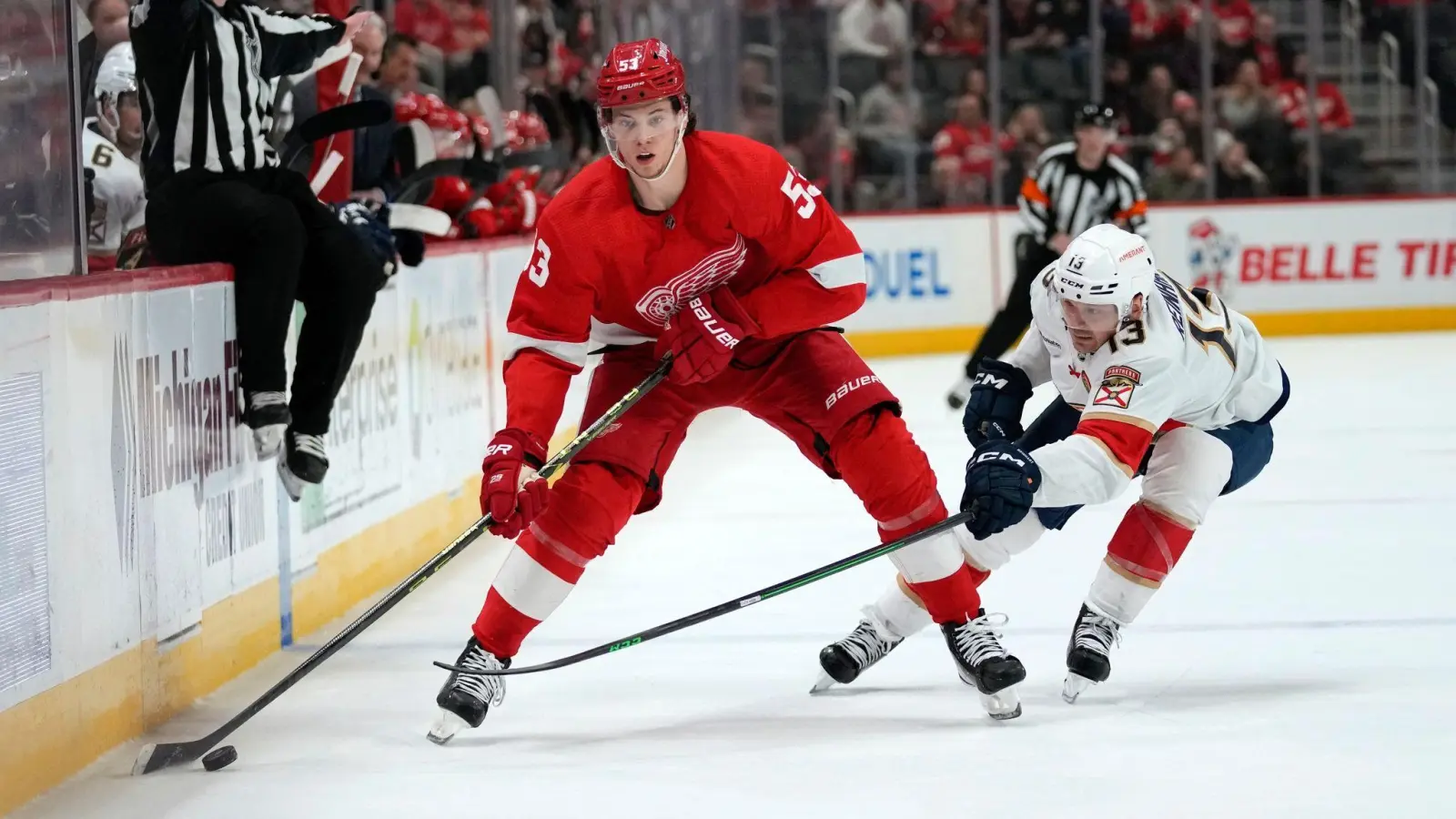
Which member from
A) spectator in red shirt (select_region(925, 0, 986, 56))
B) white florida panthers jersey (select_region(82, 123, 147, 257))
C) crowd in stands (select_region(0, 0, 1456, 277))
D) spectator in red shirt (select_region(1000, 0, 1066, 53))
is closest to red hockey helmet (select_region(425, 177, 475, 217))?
white florida panthers jersey (select_region(82, 123, 147, 257))

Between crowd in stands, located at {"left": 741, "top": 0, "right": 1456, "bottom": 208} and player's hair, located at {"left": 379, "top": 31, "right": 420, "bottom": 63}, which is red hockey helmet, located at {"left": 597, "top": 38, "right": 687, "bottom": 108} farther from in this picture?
crowd in stands, located at {"left": 741, "top": 0, "right": 1456, "bottom": 208}

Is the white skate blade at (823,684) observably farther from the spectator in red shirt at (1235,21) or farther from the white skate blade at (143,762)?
the spectator in red shirt at (1235,21)

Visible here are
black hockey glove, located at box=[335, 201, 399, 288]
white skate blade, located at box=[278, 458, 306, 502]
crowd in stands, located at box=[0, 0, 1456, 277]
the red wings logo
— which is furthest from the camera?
crowd in stands, located at box=[0, 0, 1456, 277]

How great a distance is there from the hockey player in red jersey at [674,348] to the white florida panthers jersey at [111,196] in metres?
1.49

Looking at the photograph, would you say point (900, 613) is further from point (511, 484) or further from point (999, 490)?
point (511, 484)

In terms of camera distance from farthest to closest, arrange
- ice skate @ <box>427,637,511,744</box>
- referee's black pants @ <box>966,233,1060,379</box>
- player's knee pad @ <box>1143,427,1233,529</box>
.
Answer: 1. referee's black pants @ <box>966,233,1060,379</box>
2. player's knee pad @ <box>1143,427,1233,529</box>
3. ice skate @ <box>427,637,511,744</box>

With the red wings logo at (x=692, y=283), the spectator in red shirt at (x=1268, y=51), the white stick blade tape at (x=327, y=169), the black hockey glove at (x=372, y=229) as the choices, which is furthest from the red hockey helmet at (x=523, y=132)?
the spectator in red shirt at (x=1268, y=51)

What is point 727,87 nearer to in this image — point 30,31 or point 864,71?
point 864,71

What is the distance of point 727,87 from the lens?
13.0 m

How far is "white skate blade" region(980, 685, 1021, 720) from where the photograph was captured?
339 cm

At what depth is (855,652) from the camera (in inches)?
145

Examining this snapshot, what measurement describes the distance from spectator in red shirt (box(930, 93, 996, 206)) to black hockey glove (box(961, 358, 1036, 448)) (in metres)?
8.80

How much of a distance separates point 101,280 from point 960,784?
5.83ft

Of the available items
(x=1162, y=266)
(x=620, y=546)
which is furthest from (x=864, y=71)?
(x=620, y=546)
